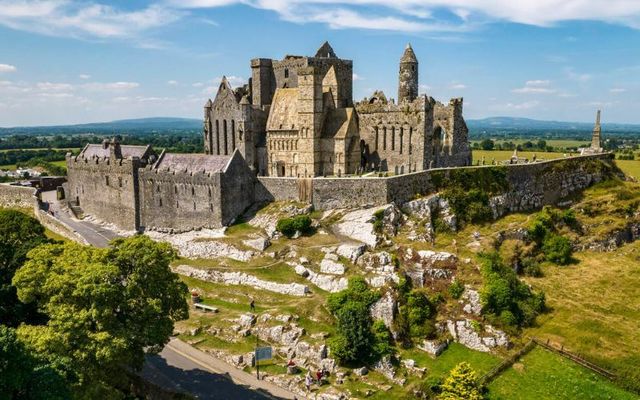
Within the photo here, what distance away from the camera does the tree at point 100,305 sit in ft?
106

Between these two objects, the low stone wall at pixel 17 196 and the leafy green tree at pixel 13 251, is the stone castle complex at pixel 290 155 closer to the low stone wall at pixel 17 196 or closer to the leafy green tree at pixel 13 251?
the low stone wall at pixel 17 196

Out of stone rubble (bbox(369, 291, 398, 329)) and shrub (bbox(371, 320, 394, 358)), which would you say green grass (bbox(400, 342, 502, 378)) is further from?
stone rubble (bbox(369, 291, 398, 329))

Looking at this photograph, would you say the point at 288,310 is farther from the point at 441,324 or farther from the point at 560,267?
the point at 560,267

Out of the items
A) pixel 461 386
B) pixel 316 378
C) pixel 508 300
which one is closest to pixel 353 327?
pixel 316 378

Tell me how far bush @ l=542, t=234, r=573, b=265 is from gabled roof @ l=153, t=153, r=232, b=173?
38246mm

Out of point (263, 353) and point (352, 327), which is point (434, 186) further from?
point (263, 353)

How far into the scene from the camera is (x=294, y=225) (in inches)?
2413

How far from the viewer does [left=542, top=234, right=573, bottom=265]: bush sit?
62.8m

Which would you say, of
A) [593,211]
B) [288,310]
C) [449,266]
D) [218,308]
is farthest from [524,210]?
[218,308]

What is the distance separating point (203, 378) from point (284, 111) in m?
40.4

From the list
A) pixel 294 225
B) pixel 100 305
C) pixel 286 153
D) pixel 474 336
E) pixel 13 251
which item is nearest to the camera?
pixel 100 305

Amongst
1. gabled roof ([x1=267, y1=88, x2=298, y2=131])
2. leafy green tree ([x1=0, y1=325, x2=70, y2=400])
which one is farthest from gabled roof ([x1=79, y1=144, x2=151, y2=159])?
leafy green tree ([x1=0, y1=325, x2=70, y2=400])

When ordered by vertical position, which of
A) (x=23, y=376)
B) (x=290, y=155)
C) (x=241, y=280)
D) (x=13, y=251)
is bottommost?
(x=241, y=280)

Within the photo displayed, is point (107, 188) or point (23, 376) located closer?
point (23, 376)
